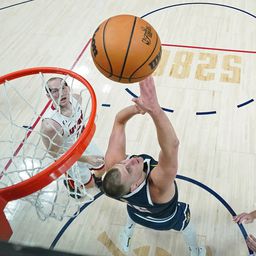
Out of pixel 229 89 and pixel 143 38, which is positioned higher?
pixel 143 38

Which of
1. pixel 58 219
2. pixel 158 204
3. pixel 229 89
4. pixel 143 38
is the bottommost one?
pixel 229 89

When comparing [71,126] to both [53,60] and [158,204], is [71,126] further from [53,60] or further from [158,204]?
[53,60]

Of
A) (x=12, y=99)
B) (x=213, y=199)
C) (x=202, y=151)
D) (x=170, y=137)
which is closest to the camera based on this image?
(x=170, y=137)

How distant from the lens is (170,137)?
6.55ft

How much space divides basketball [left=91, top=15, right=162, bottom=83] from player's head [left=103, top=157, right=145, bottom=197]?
1.95 ft

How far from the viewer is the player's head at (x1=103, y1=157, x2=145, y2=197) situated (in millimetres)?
2033

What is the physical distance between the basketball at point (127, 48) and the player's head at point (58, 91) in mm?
837

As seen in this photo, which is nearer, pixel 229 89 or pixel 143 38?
pixel 143 38

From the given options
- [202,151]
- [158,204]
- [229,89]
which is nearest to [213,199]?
[202,151]

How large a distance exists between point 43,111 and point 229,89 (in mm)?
2445

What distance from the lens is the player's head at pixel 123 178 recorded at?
2.03 m

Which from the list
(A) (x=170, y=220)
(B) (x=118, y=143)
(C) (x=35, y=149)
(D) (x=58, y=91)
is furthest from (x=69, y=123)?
(A) (x=170, y=220)

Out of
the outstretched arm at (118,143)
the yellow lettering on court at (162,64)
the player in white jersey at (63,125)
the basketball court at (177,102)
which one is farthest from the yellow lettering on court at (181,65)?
the outstretched arm at (118,143)

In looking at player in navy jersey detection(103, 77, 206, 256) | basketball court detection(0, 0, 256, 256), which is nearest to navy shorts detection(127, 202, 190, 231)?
player in navy jersey detection(103, 77, 206, 256)
